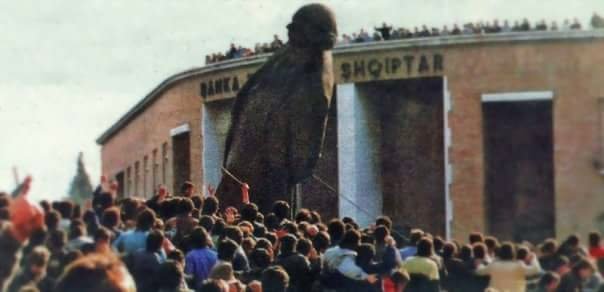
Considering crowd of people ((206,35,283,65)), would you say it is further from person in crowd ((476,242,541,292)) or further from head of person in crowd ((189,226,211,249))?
head of person in crowd ((189,226,211,249))

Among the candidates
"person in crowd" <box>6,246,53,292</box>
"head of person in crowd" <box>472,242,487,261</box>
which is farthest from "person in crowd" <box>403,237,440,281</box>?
"person in crowd" <box>6,246,53,292</box>

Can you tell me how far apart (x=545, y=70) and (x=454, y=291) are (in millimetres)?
14604

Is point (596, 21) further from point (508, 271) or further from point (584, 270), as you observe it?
A: point (584, 270)

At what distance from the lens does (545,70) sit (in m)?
27.2

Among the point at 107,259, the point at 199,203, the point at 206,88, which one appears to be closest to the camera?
the point at 107,259

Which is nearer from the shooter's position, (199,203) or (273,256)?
(273,256)

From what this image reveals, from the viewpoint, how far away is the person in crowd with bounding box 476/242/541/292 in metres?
12.6

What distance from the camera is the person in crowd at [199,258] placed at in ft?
35.8

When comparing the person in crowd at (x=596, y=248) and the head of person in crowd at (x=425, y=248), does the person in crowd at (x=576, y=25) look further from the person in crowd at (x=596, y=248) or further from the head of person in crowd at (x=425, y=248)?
the head of person in crowd at (x=425, y=248)

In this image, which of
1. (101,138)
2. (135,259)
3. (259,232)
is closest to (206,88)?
(101,138)

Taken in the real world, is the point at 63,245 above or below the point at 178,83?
below

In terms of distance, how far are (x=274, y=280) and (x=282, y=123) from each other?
6018 mm

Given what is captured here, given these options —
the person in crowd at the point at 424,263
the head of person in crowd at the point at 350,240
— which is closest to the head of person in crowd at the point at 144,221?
the head of person in crowd at the point at 350,240

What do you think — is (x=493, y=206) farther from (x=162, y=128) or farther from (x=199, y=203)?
(x=199, y=203)
